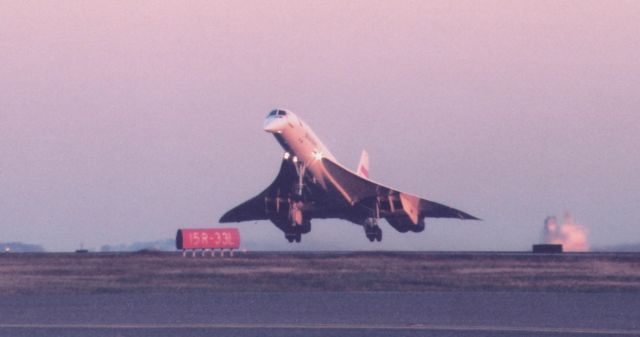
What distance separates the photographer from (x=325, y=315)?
1552cm

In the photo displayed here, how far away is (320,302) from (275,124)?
87.2 ft

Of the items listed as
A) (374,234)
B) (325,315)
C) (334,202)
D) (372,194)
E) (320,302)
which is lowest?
(325,315)

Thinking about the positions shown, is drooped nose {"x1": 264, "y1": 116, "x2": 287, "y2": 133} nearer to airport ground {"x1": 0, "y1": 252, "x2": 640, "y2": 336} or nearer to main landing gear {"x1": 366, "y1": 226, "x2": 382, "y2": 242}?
airport ground {"x1": 0, "y1": 252, "x2": 640, "y2": 336}

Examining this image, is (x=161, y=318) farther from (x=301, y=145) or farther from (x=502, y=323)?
(x=301, y=145)

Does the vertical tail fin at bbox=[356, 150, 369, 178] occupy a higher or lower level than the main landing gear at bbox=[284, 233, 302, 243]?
higher

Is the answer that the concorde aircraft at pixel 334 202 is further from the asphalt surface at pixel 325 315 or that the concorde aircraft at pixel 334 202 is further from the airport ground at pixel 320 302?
the asphalt surface at pixel 325 315

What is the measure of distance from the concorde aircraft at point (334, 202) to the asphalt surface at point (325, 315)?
99.9ft

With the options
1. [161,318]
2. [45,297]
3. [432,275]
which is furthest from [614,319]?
[432,275]

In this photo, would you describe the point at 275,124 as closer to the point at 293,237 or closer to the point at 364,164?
the point at 293,237

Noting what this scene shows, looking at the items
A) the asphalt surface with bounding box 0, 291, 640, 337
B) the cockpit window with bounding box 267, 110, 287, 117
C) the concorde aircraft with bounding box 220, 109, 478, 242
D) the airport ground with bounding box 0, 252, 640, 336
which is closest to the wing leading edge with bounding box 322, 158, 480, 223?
the concorde aircraft with bounding box 220, 109, 478, 242

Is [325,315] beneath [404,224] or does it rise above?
beneath

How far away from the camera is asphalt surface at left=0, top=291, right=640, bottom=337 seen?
13453 millimetres

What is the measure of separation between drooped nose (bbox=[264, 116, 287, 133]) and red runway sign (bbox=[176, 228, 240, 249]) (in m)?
7.70

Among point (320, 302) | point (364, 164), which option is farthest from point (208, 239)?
point (320, 302)
